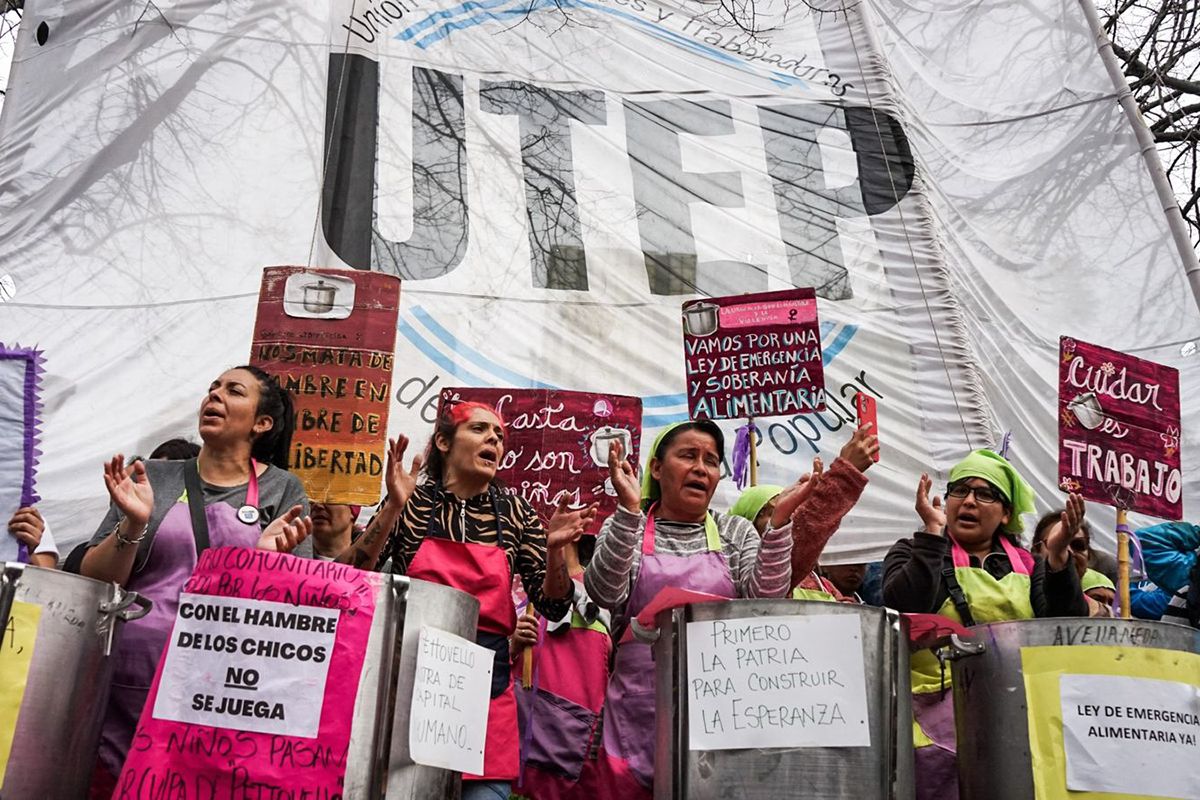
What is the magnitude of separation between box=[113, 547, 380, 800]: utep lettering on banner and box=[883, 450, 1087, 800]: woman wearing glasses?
4.95 feet

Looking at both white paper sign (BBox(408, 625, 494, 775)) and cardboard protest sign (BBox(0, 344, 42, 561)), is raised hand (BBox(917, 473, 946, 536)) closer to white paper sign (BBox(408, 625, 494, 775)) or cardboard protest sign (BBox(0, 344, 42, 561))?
white paper sign (BBox(408, 625, 494, 775))

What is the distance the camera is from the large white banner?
708 centimetres

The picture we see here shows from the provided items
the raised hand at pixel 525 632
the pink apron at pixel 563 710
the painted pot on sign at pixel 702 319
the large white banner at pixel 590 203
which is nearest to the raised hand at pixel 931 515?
the pink apron at pixel 563 710

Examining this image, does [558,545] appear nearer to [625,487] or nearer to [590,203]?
[625,487]

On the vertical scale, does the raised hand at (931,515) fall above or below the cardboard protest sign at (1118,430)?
below

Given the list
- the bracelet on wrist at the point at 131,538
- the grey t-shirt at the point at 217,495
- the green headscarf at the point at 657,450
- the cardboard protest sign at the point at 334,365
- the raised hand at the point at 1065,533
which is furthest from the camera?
the cardboard protest sign at the point at 334,365

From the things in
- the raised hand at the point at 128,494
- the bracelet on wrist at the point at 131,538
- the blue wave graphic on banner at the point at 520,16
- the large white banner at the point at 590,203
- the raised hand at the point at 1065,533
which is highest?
the blue wave graphic on banner at the point at 520,16

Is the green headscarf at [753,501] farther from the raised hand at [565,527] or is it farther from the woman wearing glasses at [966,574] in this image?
the raised hand at [565,527]

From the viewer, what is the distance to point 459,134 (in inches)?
316

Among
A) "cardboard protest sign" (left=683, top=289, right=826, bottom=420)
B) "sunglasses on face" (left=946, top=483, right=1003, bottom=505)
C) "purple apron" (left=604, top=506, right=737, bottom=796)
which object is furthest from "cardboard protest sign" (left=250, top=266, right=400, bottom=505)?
"sunglasses on face" (left=946, top=483, right=1003, bottom=505)

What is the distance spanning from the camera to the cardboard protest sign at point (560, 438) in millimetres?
4816

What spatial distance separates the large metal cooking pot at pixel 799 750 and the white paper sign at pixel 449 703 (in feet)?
1.34

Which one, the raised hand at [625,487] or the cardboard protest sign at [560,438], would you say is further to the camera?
the cardboard protest sign at [560,438]

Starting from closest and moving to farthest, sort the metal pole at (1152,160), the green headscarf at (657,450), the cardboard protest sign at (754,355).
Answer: the green headscarf at (657,450) < the cardboard protest sign at (754,355) < the metal pole at (1152,160)
